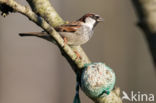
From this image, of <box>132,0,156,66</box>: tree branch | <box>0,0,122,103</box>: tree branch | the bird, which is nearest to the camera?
<box>132,0,156,66</box>: tree branch

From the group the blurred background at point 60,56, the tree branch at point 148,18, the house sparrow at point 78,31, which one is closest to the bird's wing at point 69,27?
the house sparrow at point 78,31

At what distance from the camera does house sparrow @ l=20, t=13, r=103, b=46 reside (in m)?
1.62

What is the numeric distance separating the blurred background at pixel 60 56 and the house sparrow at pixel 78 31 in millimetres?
2620

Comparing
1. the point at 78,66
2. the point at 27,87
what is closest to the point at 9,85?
the point at 27,87

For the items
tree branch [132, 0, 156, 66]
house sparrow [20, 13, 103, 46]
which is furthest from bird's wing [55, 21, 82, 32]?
tree branch [132, 0, 156, 66]

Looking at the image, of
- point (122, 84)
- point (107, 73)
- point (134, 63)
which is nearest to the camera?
point (107, 73)

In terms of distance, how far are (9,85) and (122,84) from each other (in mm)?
1086

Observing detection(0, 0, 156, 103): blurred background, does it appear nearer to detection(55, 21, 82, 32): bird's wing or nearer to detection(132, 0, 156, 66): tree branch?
detection(55, 21, 82, 32): bird's wing

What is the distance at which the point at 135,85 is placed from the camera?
4375 mm

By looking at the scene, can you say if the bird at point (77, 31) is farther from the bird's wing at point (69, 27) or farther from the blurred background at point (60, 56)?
the blurred background at point (60, 56)

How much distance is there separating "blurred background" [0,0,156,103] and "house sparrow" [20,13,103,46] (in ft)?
8.60

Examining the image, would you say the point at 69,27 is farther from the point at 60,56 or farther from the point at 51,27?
the point at 60,56

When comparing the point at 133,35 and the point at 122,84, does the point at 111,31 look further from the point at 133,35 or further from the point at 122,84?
the point at 122,84

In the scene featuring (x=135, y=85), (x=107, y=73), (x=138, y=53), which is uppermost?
(x=138, y=53)
